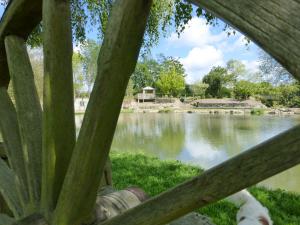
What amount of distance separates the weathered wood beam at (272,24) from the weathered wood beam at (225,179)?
17 centimetres

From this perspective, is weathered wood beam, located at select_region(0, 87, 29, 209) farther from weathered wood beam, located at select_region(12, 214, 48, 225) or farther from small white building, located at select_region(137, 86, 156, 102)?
small white building, located at select_region(137, 86, 156, 102)

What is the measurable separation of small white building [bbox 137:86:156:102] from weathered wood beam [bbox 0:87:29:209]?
55937mm

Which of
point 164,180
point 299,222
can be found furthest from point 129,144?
A: point 299,222

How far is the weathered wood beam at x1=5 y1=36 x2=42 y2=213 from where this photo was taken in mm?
1706

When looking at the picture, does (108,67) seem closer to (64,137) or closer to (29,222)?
(64,137)

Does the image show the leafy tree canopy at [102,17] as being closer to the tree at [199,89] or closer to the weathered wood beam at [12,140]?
the weathered wood beam at [12,140]

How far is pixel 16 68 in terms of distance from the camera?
1.91 meters

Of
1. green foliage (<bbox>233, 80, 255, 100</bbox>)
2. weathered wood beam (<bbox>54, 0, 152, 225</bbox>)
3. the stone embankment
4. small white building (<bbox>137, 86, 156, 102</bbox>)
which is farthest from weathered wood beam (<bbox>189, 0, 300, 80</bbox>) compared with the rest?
small white building (<bbox>137, 86, 156, 102</bbox>)

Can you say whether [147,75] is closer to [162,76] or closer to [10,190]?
[162,76]

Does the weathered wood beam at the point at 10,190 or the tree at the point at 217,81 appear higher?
the tree at the point at 217,81

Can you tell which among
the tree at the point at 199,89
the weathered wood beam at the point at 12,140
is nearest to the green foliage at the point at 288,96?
the tree at the point at 199,89

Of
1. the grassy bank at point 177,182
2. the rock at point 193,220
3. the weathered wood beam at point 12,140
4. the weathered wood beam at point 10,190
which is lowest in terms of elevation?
the grassy bank at point 177,182

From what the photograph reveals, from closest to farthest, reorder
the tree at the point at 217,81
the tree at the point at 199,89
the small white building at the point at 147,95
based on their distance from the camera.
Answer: the small white building at the point at 147,95 < the tree at the point at 217,81 < the tree at the point at 199,89

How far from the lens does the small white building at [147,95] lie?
58.7 meters
